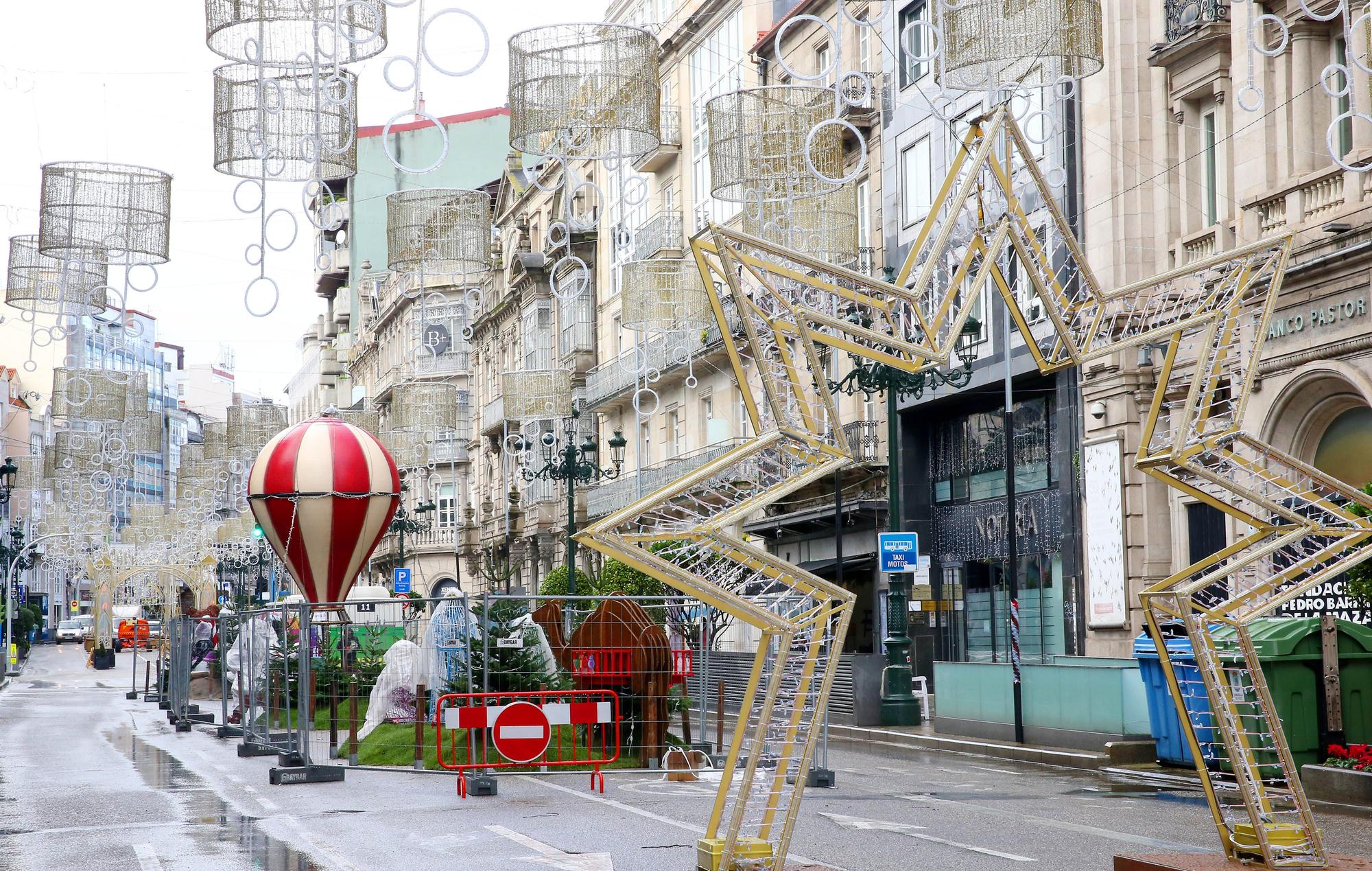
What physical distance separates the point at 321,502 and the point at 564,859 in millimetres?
19622

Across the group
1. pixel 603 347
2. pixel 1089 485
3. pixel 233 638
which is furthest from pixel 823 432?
pixel 603 347

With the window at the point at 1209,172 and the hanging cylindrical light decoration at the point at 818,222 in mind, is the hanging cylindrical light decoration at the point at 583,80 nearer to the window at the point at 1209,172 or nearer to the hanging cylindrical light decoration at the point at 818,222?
the hanging cylindrical light decoration at the point at 818,222

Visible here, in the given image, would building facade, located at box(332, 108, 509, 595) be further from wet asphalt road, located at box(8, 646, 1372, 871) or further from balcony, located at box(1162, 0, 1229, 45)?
wet asphalt road, located at box(8, 646, 1372, 871)

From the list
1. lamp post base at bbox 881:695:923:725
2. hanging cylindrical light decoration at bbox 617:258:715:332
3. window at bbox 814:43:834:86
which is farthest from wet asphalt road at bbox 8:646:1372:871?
window at bbox 814:43:834:86

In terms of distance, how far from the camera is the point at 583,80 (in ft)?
47.5

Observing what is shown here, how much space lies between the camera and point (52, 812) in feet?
47.1

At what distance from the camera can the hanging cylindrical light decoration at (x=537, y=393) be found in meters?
30.7

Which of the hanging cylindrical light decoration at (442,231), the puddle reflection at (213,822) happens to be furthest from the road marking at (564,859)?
the hanging cylindrical light decoration at (442,231)

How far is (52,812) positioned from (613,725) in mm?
5994

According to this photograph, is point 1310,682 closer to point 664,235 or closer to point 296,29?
point 296,29

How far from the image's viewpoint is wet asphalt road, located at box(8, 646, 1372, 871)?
36.3 ft

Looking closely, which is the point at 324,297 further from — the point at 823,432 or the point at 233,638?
the point at 823,432

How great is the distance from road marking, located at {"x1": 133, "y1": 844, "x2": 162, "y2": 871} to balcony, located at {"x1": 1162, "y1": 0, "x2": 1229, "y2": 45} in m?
19.7

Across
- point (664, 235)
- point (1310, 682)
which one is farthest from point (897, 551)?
point (664, 235)
